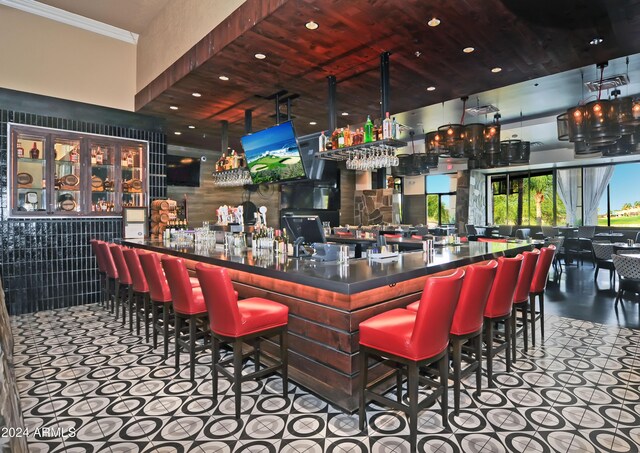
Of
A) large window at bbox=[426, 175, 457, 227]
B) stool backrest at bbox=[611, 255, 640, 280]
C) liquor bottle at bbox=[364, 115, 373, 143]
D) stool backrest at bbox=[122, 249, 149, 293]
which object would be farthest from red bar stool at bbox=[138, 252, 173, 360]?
large window at bbox=[426, 175, 457, 227]

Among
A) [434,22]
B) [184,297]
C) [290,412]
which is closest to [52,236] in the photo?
[184,297]

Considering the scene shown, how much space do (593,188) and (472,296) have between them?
1221cm

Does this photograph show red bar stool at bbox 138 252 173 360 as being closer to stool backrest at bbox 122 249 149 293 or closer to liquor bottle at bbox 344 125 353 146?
stool backrest at bbox 122 249 149 293

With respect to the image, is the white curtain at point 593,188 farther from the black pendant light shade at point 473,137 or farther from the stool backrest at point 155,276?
the stool backrest at point 155,276

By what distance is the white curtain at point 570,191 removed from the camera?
12.0m

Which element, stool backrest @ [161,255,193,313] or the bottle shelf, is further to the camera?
the bottle shelf

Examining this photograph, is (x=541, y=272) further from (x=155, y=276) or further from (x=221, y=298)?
(x=155, y=276)

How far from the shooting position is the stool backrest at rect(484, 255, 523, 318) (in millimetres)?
2955

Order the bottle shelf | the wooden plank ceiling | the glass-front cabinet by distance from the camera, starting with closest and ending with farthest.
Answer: the wooden plank ceiling → the bottle shelf → the glass-front cabinet

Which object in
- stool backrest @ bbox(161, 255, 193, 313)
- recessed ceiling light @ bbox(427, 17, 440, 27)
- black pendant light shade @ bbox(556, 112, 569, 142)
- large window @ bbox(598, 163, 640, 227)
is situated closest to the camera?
stool backrest @ bbox(161, 255, 193, 313)

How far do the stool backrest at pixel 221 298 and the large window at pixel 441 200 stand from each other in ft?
42.7

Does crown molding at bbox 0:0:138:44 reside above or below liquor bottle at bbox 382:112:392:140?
above

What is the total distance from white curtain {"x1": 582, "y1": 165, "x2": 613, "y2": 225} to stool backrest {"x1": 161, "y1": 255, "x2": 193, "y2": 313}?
13353mm

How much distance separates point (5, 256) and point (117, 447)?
15.7 ft
